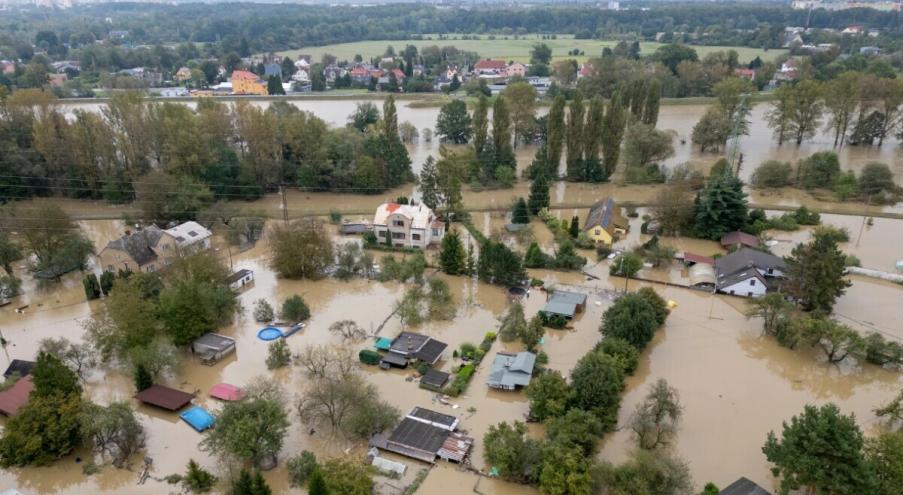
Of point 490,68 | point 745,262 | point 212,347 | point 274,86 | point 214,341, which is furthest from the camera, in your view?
point 490,68

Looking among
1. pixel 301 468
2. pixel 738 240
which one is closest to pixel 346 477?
pixel 301 468

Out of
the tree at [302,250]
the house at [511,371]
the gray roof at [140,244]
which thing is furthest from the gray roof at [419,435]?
the gray roof at [140,244]

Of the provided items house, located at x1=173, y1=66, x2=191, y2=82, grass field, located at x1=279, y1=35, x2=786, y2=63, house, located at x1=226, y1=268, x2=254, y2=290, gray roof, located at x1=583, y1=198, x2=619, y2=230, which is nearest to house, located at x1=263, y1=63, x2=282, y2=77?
house, located at x1=173, y1=66, x2=191, y2=82

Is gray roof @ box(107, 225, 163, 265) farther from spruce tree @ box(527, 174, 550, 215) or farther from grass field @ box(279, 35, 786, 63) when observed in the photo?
grass field @ box(279, 35, 786, 63)

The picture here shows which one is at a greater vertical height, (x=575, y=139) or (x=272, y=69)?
(x=272, y=69)

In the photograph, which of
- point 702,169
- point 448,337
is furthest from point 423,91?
point 448,337

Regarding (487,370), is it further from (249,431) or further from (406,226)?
(406,226)
